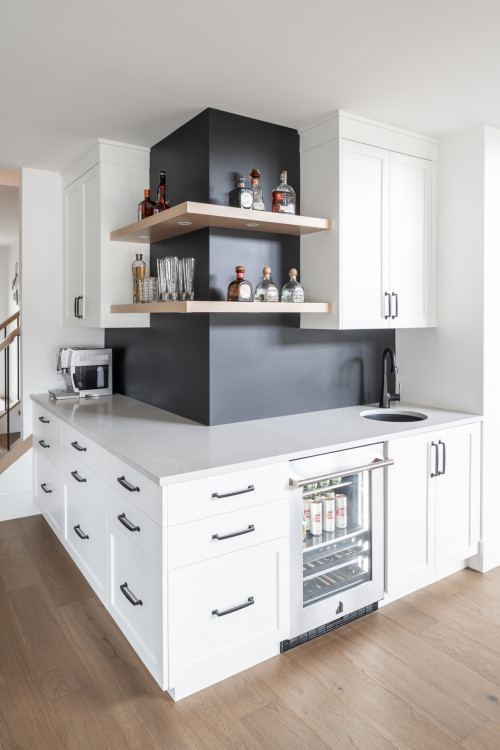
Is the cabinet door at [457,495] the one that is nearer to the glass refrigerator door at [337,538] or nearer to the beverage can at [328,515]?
the glass refrigerator door at [337,538]

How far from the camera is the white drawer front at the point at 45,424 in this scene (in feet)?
9.93

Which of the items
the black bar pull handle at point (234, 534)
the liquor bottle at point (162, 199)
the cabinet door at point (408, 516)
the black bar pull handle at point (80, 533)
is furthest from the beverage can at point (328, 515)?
the liquor bottle at point (162, 199)

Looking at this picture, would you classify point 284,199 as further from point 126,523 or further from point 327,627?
point 327,627

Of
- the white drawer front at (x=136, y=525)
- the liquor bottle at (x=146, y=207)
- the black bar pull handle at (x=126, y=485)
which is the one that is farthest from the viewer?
the liquor bottle at (x=146, y=207)

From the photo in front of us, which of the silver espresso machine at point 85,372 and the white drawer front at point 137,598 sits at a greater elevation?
the silver espresso machine at point 85,372

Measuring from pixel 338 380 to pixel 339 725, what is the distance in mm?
1730

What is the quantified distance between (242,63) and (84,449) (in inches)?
70.2

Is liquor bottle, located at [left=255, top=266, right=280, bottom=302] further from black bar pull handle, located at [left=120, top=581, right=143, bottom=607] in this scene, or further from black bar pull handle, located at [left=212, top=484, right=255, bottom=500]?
black bar pull handle, located at [left=120, top=581, right=143, bottom=607]

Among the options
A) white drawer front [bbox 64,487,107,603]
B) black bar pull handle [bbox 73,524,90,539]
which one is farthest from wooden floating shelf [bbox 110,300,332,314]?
black bar pull handle [bbox 73,524,90,539]

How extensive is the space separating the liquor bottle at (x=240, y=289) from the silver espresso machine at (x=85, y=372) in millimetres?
1407

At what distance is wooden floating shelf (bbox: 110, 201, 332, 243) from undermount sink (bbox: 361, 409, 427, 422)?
3.35 feet

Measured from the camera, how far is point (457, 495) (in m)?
2.75

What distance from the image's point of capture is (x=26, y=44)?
1.95 m

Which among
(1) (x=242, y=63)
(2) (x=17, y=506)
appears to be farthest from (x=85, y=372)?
(1) (x=242, y=63)
